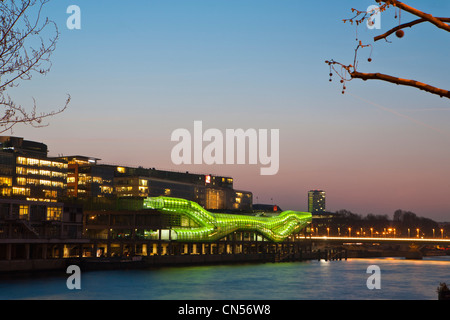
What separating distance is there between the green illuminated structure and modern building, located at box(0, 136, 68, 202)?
33602mm

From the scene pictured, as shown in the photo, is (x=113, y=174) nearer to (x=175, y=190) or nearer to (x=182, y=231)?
(x=175, y=190)

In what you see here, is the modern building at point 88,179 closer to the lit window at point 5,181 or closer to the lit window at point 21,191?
the lit window at point 21,191

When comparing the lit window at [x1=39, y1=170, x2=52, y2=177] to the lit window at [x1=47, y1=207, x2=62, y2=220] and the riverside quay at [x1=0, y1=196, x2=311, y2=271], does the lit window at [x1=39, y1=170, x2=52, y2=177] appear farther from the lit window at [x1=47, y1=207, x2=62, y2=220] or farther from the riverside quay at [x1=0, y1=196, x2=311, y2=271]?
the lit window at [x1=47, y1=207, x2=62, y2=220]

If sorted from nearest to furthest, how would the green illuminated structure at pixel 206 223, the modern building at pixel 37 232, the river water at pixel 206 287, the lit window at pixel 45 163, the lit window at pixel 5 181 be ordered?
1. the river water at pixel 206 287
2. the modern building at pixel 37 232
3. the green illuminated structure at pixel 206 223
4. the lit window at pixel 5 181
5. the lit window at pixel 45 163

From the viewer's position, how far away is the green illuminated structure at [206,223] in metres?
122

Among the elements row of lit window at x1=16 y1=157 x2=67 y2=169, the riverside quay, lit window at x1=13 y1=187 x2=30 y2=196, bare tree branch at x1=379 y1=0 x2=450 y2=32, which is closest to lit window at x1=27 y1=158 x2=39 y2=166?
row of lit window at x1=16 y1=157 x2=67 y2=169

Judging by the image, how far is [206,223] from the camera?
422 ft

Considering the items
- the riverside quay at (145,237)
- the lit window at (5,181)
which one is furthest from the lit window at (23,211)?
the lit window at (5,181)

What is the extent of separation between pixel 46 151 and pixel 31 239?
80152 millimetres

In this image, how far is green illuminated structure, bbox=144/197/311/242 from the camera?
402ft

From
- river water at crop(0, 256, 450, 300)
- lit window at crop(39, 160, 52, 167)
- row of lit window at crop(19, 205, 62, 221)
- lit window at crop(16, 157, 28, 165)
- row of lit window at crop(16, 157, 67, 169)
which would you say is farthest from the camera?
lit window at crop(39, 160, 52, 167)

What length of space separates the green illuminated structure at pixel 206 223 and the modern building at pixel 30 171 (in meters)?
33.6

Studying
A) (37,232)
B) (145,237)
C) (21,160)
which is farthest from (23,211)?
(21,160)
